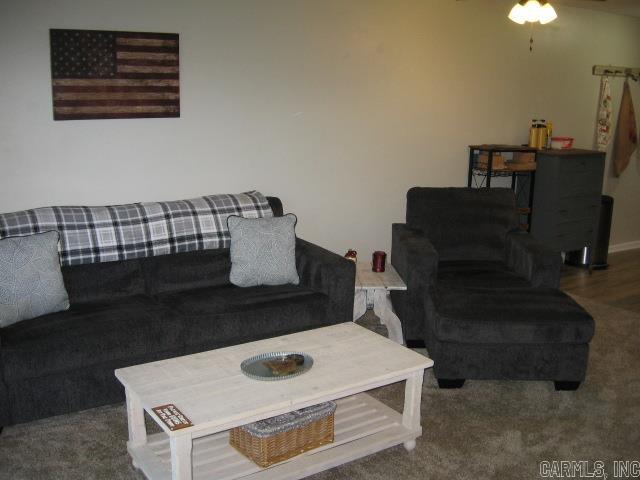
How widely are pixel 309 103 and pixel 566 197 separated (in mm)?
2235

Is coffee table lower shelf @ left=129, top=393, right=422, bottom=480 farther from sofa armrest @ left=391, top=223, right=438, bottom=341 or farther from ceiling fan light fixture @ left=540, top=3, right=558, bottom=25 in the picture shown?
ceiling fan light fixture @ left=540, top=3, right=558, bottom=25

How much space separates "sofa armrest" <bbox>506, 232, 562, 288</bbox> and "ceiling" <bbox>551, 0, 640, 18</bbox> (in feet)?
7.79

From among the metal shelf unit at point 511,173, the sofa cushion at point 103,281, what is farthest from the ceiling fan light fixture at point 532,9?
the sofa cushion at point 103,281

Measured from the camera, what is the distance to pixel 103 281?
3.41 meters

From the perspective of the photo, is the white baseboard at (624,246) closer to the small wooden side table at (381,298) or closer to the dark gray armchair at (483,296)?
the dark gray armchair at (483,296)

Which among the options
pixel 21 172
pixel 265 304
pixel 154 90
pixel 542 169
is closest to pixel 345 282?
pixel 265 304

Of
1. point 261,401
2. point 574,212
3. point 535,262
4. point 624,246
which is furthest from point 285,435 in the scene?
point 624,246

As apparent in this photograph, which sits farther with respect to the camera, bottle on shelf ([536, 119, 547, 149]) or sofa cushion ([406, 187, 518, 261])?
bottle on shelf ([536, 119, 547, 149])

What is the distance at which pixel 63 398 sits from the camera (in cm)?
287

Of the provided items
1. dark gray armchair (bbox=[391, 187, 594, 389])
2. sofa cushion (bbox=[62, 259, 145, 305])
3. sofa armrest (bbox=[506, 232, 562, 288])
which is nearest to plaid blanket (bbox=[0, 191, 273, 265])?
sofa cushion (bbox=[62, 259, 145, 305])

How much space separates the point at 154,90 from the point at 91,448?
2.07 meters

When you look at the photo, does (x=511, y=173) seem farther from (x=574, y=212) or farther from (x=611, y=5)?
(x=611, y=5)

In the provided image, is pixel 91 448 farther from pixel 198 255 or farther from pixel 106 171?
pixel 106 171

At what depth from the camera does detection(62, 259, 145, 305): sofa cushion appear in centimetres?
334
